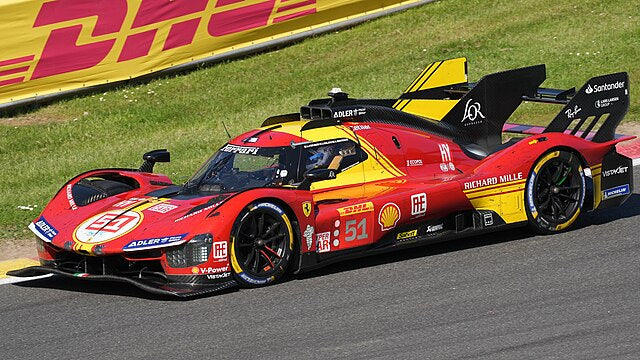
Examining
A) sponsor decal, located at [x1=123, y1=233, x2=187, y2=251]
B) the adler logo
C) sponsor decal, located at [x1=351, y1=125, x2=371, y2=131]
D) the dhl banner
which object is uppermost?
the dhl banner

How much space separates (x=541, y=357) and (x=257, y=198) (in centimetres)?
271

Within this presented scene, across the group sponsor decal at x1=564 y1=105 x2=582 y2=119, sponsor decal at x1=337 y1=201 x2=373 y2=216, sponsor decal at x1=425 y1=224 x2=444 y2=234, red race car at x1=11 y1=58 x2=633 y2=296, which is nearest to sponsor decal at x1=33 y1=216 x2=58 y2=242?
red race car at x1=11 y1=58 x2=633 y2=296

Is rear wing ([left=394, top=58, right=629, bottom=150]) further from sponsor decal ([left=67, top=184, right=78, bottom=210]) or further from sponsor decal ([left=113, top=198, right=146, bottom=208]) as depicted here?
sponsor decal ([left=67, top=184, right=78, bottom=210])

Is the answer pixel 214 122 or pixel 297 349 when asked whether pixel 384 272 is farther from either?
pixel 214 122

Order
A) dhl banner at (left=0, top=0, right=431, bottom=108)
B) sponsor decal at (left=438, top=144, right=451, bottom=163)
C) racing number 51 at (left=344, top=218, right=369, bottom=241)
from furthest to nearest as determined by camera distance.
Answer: dhl banner at (left=0, top=0, right=431, bottom=108)
sponsor decal at (left=438, top=144, right=451, bottom=163)
racing number 51 at (left=344, top=218, right=369, bottom=241)

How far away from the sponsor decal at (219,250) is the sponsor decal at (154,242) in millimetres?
252

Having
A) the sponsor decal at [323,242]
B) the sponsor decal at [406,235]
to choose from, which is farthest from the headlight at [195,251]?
the sponsor decal at [406,235]

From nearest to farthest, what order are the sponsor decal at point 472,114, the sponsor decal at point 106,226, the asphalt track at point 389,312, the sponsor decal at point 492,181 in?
the asphalt track at point 389,312, the sponsor decal at point 106,226, the sponsor decal at point 492,181, the sponsor decal at point 472,114

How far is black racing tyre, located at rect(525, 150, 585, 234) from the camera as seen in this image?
9.96 metres

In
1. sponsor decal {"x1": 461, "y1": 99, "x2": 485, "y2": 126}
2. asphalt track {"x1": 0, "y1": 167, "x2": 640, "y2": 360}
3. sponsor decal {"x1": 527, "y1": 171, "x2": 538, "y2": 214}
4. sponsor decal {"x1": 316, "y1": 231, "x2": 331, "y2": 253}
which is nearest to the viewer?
asphalt track {"x1": 0, "y1": 167, "x2": 640, "y2": 360}

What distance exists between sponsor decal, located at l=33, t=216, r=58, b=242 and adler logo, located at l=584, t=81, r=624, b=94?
5.13 metres

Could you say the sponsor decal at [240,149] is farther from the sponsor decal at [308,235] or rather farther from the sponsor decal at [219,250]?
the sponsor decal at [219,250]

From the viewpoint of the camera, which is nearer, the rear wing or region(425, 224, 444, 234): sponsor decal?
region(425, 224, 444, 234): sponsor decal

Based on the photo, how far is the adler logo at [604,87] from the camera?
10.6 meters
